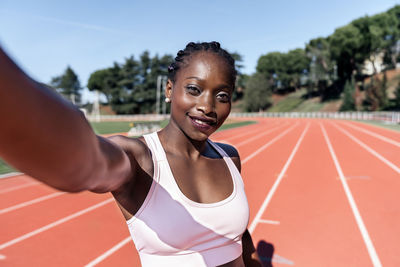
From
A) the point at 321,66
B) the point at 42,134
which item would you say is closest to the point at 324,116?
the point at 321,66

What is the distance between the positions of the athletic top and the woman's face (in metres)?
0.17

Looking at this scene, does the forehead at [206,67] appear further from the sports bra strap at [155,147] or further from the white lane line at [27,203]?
the white lane line at [27,203]

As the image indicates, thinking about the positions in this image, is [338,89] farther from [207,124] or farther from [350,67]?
[207,124]

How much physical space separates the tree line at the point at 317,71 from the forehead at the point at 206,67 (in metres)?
44.6

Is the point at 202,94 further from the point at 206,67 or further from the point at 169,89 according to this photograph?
the point at 169,89

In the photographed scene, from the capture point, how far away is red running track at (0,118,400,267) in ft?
11.7

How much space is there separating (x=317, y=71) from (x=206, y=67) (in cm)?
6360

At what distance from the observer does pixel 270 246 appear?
12.6ft

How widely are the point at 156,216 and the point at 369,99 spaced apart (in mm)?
46298

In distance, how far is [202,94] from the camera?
1.01 metres

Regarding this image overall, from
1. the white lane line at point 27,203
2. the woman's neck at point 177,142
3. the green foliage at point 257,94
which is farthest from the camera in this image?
the green foliage at point 257,94

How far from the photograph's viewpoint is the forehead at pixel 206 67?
3.33 feet

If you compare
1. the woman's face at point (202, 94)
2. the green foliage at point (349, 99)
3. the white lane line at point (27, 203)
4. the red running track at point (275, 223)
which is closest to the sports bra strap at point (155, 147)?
the woman's face at point (202, 94)

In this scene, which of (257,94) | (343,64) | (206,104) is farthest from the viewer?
(257,94)
